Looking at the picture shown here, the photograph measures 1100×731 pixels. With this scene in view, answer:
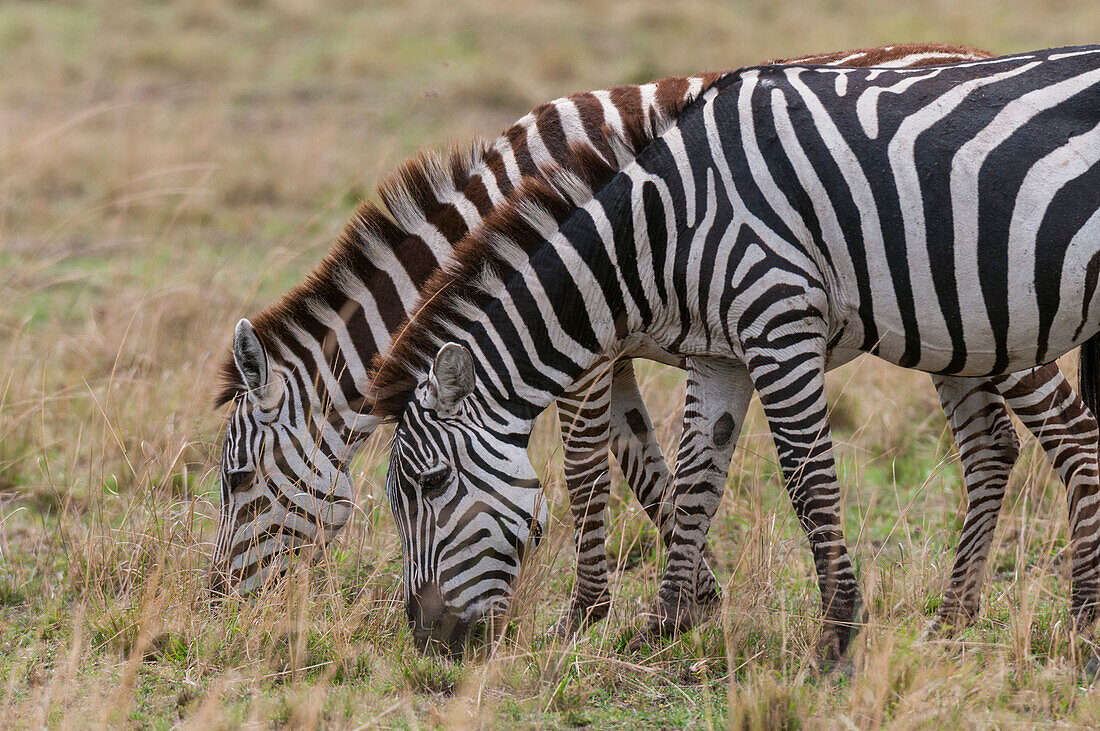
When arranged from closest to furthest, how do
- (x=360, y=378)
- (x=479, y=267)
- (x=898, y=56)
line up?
1. (x=479, y=267)
2. (x=360, y=378)
3. (x=898, y=56)

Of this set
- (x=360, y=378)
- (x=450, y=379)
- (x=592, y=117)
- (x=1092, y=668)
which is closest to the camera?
(x=450, y=379)

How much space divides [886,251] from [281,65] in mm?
12782

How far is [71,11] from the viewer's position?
16859mm

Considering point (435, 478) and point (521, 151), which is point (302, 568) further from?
point (521, 151)

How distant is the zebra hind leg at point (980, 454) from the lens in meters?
4.48

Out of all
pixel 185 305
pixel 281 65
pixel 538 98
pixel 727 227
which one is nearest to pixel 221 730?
pixel 727 227

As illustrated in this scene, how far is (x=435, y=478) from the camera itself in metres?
3.65

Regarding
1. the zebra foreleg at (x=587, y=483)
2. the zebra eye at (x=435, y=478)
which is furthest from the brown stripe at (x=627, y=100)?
the zebra eye at (x=435, y=478)

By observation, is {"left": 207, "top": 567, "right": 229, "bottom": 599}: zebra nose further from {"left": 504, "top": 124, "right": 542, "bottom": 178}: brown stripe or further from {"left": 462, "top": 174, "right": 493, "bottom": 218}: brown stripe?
{"left": 504, "top": 124, "right": 542, "bottom": 178}: brown stripe

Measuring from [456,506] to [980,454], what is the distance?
2.24 m

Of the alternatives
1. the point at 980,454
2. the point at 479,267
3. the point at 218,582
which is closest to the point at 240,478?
the point at 218,582

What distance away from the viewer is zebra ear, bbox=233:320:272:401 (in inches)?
162

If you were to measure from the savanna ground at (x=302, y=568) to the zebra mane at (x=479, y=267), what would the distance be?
76cm

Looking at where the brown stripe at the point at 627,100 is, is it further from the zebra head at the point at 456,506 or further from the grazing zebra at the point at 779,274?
the zebra head at the point at 456,506
